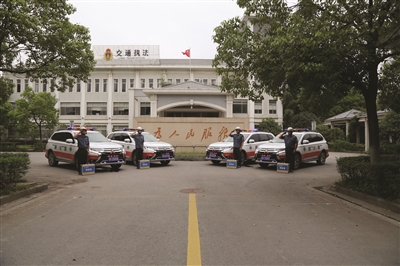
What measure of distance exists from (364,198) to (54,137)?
43.9ft

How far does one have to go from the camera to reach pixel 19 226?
5633 mm

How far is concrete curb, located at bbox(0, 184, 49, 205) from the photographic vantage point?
24.5 ft

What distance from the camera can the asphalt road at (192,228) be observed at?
4191 mm

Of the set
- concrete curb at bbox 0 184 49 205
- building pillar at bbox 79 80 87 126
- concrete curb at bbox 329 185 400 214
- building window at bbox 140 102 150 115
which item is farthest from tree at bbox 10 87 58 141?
concrete curb at bbox 329 185 400 214

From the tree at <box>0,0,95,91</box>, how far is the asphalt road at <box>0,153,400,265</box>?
16.9 feet

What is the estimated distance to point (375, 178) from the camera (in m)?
7.62

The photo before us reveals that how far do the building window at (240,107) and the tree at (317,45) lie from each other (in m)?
32.7

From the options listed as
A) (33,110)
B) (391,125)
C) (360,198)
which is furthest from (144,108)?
(360,198)

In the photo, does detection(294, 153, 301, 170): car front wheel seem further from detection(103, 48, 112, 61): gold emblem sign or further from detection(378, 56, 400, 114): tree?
detection(103, 48, 112, 61): gold emblem sign

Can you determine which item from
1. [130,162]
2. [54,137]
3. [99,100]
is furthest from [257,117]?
[54,137]

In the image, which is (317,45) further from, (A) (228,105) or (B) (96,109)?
(B) (96,109)

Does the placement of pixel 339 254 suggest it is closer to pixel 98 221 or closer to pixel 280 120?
pixel 98 221

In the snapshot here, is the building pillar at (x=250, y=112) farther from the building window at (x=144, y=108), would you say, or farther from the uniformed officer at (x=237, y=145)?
the uniformed officer at (x=237, y=145)

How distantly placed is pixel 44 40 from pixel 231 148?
362 inches
